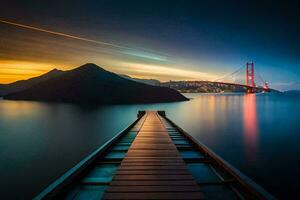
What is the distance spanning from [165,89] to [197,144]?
11478 cm

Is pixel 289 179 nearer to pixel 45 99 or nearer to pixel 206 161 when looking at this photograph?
pixel 206 161

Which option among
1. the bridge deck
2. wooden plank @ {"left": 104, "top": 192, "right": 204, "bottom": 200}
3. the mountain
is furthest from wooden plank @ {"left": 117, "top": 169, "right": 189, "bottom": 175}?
the mountain

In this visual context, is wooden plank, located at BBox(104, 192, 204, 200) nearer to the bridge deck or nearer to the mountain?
the bridge deck

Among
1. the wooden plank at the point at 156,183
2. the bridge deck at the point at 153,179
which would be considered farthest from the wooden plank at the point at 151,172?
the wooden plank at the point at 156,183

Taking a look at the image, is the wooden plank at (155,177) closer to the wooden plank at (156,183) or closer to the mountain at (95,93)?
the wooden plank at (156,183)

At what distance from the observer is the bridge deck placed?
3.63 meters

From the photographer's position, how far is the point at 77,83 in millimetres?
141125

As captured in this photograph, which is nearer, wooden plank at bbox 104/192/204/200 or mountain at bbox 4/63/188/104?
wooden plank at bbox 104/192/204/200

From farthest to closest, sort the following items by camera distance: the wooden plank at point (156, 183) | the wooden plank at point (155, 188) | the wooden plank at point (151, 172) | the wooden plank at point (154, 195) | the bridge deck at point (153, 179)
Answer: the wooden plank at point (151, 172)
the wooden plank at point (156, 183)
the wooden plank at point (155, 188)
the bridge deck at point (153, 179)
the wooden plank at point (154, 195)

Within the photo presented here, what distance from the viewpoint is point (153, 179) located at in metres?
4.30

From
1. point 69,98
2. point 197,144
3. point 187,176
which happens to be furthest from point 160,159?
point 69,98

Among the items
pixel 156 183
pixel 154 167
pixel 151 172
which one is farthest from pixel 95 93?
pixel 156 183

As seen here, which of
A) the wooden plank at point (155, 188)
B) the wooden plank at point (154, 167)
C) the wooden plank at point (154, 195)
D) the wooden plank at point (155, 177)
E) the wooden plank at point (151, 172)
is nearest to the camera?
the wooden plank at point (154, 195)

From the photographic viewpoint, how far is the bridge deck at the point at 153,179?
11.9ft
